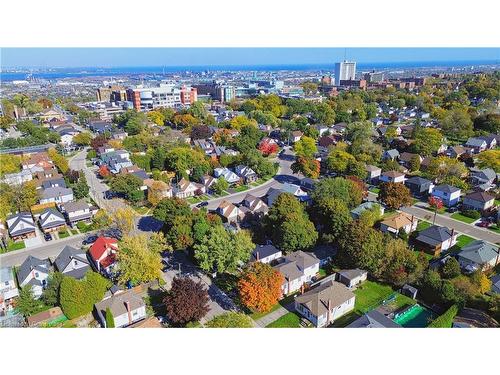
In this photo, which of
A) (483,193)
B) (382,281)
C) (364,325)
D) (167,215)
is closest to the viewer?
(364,325)

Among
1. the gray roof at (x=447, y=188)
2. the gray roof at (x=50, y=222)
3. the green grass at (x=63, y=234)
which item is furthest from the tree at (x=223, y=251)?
the gray roof at (x=447, y=188)

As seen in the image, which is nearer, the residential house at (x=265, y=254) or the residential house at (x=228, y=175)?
the residential house at (x=265, y=254)

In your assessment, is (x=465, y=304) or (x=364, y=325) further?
(x=465, y=304)

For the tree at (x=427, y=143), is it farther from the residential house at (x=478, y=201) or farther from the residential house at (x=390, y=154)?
the residential house at (x=478, y=201)

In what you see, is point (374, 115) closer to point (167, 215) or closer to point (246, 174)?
point (246, 174)

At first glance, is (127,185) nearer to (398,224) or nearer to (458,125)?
(398,224)

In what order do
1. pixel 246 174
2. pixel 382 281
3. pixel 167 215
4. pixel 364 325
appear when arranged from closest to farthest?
pixel 364 325 → pixel 382 281 → pixel 167 215 → pixel 246 174

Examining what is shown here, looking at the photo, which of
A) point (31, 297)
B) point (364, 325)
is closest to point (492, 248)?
point (364, 325)
